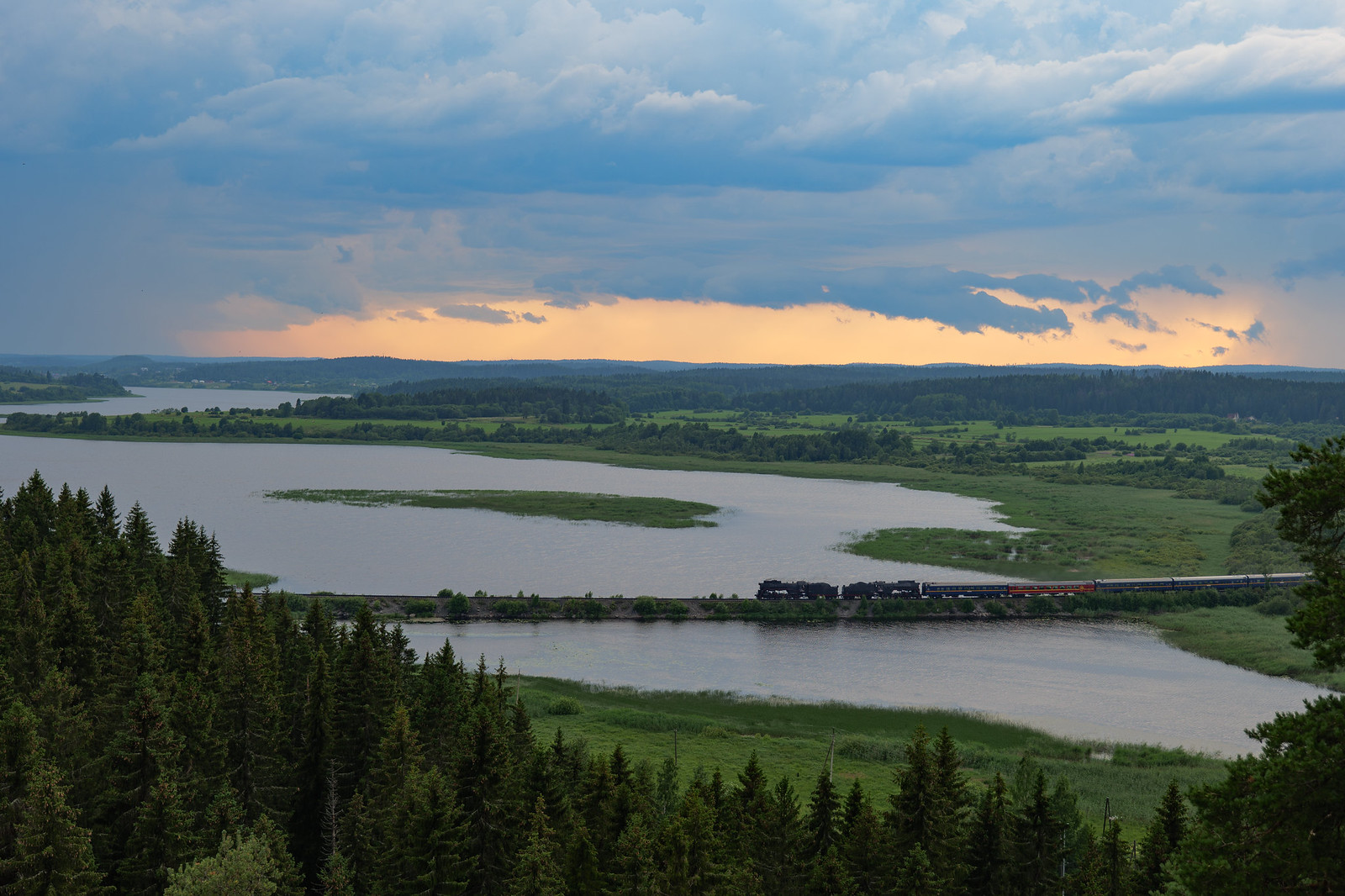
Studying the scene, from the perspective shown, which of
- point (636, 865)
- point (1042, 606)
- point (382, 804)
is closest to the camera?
point (636, 865)

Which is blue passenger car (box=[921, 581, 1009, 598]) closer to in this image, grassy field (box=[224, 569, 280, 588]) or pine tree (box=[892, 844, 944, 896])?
grassy field (box=[224, 569, 280, 588])

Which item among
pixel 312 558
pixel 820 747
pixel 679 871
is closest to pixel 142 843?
pixel 679 871

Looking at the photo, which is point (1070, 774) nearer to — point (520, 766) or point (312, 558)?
point (520, 766)

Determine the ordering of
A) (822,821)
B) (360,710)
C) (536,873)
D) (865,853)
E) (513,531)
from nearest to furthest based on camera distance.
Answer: (536,873), (865,853), (822,821), (360,710), (513,531)

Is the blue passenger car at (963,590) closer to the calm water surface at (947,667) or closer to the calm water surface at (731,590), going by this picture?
the calm water surface at (947,667)

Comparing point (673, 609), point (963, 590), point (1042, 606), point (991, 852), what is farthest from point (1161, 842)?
point (1042, 606)

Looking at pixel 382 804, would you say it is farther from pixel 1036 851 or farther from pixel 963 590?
pixel 963 590

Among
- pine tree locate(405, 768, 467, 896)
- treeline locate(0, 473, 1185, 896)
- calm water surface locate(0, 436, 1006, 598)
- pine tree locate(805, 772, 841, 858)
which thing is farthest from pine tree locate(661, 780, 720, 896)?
calm water surface locate(0, 436, 1006, 598)
